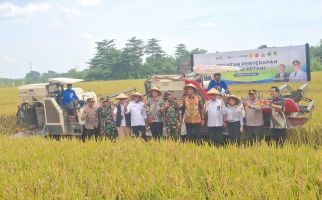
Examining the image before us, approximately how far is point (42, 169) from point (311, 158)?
361 centimetres

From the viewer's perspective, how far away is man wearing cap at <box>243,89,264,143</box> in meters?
8.13

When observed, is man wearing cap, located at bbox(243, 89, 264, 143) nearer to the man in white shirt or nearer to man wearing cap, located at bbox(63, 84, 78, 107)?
man wearing cap, located at bbox(63, 84, 78, 107)

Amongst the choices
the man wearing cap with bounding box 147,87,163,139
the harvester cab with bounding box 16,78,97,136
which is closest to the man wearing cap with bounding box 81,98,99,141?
the harvester cab with bounding box 16,78,97,136

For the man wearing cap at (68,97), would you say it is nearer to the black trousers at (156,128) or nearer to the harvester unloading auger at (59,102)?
the harvester unloading auger at (59,102)

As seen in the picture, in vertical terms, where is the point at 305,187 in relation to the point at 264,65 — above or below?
below

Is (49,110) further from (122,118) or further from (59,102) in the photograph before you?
→ (122,118)

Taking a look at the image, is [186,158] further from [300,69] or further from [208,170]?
[300,69]

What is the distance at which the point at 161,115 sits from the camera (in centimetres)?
883

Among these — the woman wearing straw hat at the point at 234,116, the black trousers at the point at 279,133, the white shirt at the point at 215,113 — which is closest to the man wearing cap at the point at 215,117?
the white shirt at the point at 215,113

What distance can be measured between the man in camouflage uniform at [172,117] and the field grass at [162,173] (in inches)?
74.8

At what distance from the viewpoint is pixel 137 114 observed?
350 inches

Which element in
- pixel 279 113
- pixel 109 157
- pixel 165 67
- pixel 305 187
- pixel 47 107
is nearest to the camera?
pixel 305 187

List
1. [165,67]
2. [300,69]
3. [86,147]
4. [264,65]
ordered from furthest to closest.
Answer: [165,67] → [264,65] → [300,69] → [86,147]

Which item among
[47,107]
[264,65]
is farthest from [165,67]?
[47,107]
